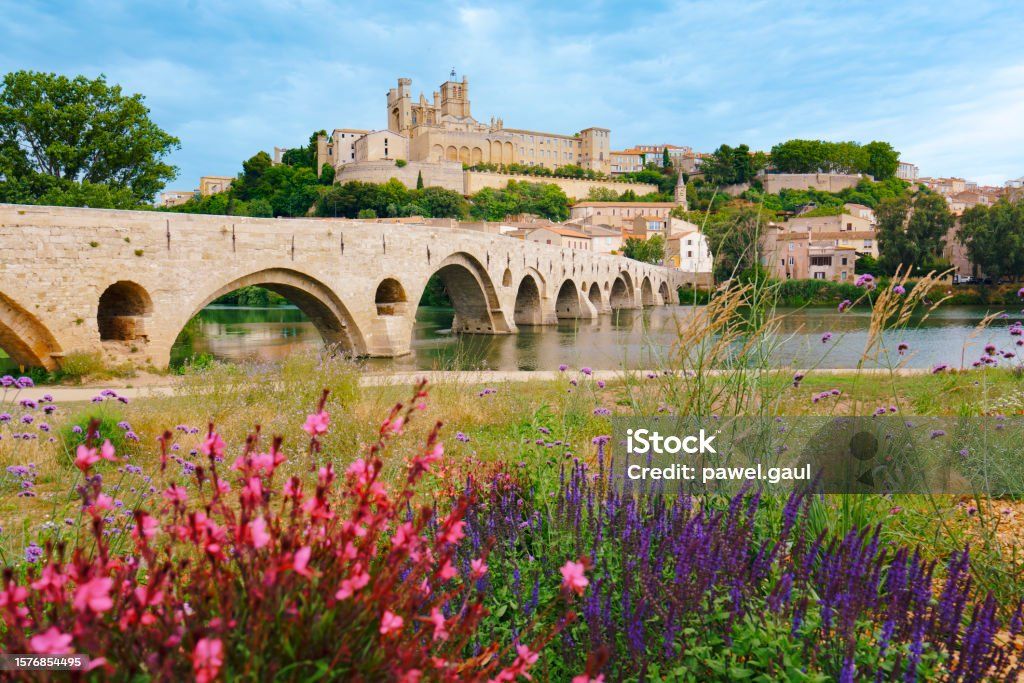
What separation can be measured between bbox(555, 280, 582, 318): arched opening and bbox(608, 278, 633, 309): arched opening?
11.4 metres

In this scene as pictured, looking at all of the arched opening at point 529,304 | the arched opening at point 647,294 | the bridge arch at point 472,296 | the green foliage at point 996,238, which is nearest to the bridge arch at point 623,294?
the arched opening at point 647,294

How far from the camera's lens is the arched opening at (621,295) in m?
53.8

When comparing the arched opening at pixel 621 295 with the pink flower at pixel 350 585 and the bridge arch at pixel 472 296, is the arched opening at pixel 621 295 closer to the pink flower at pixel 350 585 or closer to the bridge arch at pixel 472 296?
the bridge arch at pixel 472 296

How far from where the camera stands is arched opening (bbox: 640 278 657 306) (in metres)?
58.4

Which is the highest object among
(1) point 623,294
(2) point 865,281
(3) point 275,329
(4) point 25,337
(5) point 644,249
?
(5) point 644,249

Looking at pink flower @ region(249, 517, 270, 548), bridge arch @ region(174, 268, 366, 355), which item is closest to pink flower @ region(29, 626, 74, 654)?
pink flower @ region(249, 517, 270, 548)

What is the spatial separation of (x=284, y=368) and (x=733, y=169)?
325 feet

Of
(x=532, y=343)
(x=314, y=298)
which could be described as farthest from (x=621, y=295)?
(x=314, y=298)

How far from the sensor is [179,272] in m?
15.2

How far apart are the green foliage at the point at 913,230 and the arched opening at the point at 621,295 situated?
1802 cm

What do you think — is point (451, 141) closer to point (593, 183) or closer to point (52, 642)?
point (593, 183)

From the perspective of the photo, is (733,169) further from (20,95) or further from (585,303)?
(20,95)

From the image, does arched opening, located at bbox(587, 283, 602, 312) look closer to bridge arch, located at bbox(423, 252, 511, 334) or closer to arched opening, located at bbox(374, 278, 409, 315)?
bridge arch, located at bbox(423, 252, 511, 334)

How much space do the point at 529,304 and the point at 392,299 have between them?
1464 centimetres
